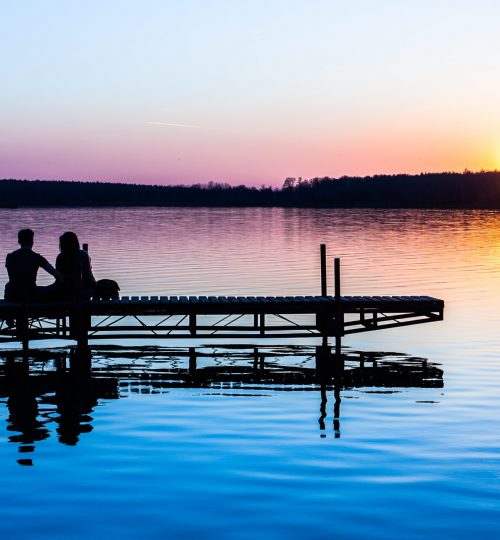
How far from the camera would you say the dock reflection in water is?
13770mm

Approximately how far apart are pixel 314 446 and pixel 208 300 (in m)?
8.28

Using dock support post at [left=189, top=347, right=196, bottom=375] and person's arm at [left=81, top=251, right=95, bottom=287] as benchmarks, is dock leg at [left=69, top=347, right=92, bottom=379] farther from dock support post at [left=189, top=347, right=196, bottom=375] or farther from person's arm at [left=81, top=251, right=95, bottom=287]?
dock support post at [left=189, top=347, right=196, bottom=375]

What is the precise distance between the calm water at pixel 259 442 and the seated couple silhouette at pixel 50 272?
147cm

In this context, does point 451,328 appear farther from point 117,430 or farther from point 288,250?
point 288,250

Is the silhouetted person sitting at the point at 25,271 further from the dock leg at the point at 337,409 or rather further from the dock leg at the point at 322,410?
the dock leg at the point at 337,409

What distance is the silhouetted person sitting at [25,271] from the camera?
17.5 metres

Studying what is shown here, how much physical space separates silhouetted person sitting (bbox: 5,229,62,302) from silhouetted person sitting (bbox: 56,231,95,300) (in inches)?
12.3

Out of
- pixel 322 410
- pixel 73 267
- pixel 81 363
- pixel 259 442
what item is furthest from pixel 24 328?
pixel 259 442

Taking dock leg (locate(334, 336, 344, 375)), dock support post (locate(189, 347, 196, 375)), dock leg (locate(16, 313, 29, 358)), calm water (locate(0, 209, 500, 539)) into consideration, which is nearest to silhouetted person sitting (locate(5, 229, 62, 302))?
dock leg (locate(16, 313, 29, 358))

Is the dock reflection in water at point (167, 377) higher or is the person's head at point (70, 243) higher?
the person's head at point (70, 243)

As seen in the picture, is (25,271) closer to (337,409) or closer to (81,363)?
(81,363)

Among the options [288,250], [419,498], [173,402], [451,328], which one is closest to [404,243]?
[288,250]

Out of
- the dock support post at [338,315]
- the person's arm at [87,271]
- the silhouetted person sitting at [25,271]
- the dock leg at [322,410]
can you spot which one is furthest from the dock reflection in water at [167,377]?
the person's arm at [87,271]

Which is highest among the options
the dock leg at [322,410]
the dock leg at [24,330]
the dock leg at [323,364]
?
the dock leg at [24,330]
